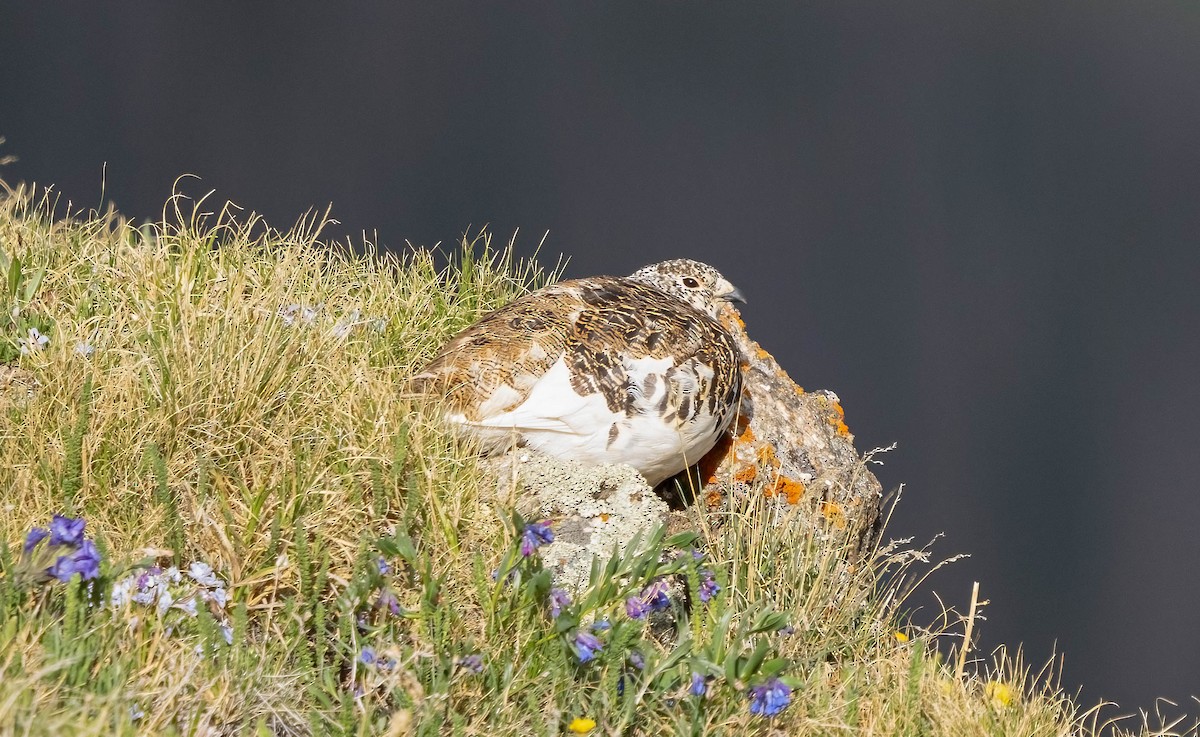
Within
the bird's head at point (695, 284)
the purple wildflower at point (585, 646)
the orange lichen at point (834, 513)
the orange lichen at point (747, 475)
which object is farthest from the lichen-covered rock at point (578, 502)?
the bird's head at point (695, 284)

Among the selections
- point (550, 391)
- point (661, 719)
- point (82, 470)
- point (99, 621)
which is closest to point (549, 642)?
point (661, 719)

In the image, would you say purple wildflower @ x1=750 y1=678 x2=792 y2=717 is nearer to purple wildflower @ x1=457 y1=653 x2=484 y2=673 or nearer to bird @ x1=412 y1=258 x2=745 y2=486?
purple wildflower @ x1=457 y1=653 x2=484 y2=673

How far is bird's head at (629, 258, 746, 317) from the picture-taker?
4406 millimetres

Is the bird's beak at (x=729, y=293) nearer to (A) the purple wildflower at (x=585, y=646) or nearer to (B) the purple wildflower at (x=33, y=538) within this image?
(A) the purple wildflower at (x=585, y=646)

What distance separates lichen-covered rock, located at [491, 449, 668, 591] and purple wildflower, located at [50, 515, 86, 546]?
1.26 m

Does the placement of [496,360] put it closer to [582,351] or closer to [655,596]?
[582,351]

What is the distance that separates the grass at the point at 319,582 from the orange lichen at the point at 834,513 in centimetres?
29

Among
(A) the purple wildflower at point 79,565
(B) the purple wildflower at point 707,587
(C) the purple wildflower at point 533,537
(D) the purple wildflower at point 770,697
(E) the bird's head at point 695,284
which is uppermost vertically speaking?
(E) the bird's head at point 695,284

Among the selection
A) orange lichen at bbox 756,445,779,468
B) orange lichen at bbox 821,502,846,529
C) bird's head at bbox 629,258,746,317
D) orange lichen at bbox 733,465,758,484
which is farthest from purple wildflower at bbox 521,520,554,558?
bird's head at bbox 629,258,746,317

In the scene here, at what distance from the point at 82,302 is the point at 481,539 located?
1.73 metres

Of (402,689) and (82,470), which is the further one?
(82,470)

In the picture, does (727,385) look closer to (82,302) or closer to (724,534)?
(724,534)

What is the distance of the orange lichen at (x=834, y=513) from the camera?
4152 mm

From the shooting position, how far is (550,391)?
3.29 m
